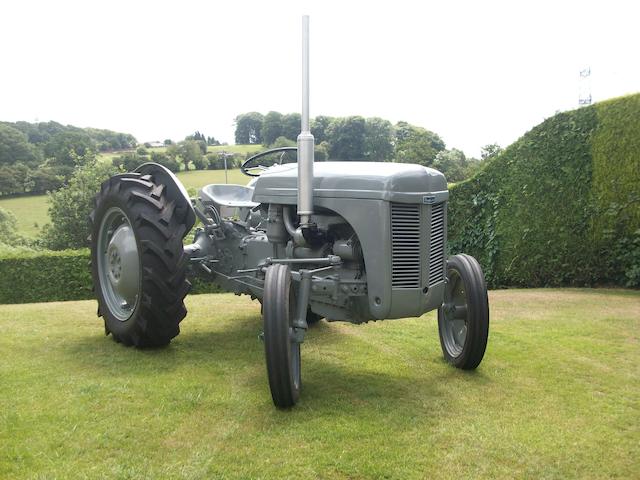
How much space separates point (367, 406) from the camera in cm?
410

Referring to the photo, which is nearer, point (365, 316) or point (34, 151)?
point (365, 316)

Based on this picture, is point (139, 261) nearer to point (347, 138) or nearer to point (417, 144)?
point (347, 138)

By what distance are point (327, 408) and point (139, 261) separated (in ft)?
6.76

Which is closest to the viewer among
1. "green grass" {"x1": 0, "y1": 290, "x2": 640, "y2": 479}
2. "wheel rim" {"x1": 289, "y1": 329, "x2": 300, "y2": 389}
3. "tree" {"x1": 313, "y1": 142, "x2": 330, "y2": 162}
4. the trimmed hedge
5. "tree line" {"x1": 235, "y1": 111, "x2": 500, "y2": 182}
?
"green grass" {"x1": 0, "y1": 290, "x2": 640, "y2": 479}

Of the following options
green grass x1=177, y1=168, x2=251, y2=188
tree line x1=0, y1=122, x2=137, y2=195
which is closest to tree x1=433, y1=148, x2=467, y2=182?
green grass x1=177, y1=168, x2=251, y2=188

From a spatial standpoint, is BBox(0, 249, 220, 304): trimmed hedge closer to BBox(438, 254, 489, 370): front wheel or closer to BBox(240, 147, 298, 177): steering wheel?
BBox(240, 147, 298, 177): steering wheel

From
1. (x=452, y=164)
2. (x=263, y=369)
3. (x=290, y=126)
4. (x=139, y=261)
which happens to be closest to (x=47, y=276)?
(x=290, y=126)

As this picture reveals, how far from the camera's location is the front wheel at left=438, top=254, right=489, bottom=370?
4695 mm

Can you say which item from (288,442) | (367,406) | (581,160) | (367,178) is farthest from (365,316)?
(581,160)

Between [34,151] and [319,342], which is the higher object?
[34,151]

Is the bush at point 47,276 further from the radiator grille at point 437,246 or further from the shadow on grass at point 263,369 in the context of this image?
the radiator grille at point 437,246

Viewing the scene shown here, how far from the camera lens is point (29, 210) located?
29.2m

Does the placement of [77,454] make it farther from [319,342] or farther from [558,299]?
[558,299]

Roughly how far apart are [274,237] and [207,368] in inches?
44.5
